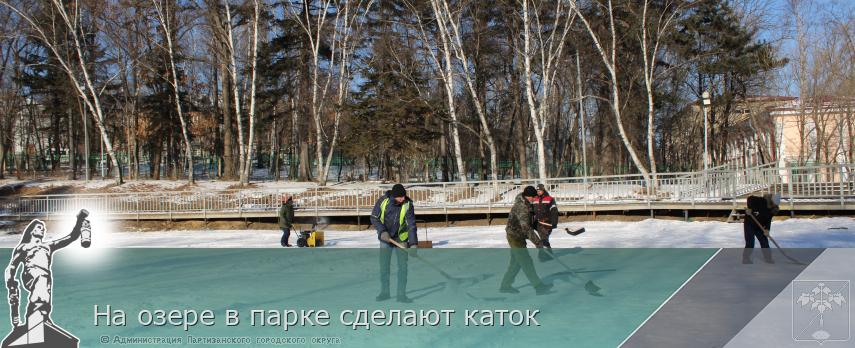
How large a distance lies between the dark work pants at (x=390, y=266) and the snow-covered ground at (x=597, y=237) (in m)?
7.48

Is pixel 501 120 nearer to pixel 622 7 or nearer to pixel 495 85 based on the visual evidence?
pixel 495 85

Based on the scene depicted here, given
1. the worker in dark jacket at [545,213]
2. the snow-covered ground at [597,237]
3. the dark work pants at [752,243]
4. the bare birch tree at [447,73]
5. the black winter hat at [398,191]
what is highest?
the bare birch tree at [447,73]

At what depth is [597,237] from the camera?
57.6 ft

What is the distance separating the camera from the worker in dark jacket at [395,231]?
880 cm

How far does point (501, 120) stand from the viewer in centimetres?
5025

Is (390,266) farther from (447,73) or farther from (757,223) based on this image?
(447,73)

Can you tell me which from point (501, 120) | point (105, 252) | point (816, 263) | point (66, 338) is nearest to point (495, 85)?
point (501, 120)

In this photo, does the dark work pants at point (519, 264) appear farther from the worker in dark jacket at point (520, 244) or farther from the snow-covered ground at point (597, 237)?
the snow-covered ground at point (597, 237)

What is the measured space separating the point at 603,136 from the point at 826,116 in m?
14.6

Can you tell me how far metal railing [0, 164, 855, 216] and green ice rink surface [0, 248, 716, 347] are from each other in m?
8.19

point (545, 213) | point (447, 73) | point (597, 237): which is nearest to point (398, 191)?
point (545, 213)

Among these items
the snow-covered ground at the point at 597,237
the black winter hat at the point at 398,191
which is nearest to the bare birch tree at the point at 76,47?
the snow-covered ground at the point at 597,237

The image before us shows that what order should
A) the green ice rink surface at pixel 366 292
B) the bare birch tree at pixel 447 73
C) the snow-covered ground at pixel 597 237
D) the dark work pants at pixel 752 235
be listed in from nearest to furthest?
1. the green ice rink surface at pixel 366 292
2. the dark work pants at pixel 752 235
3. the snow-covered ground at pixel 597 237
4. the bare birch tree at pixel 447 73

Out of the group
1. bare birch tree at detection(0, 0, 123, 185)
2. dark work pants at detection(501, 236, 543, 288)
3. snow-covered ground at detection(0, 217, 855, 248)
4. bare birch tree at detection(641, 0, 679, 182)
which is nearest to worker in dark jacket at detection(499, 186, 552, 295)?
dark work pants at detection(501, 236, 543, 288)
